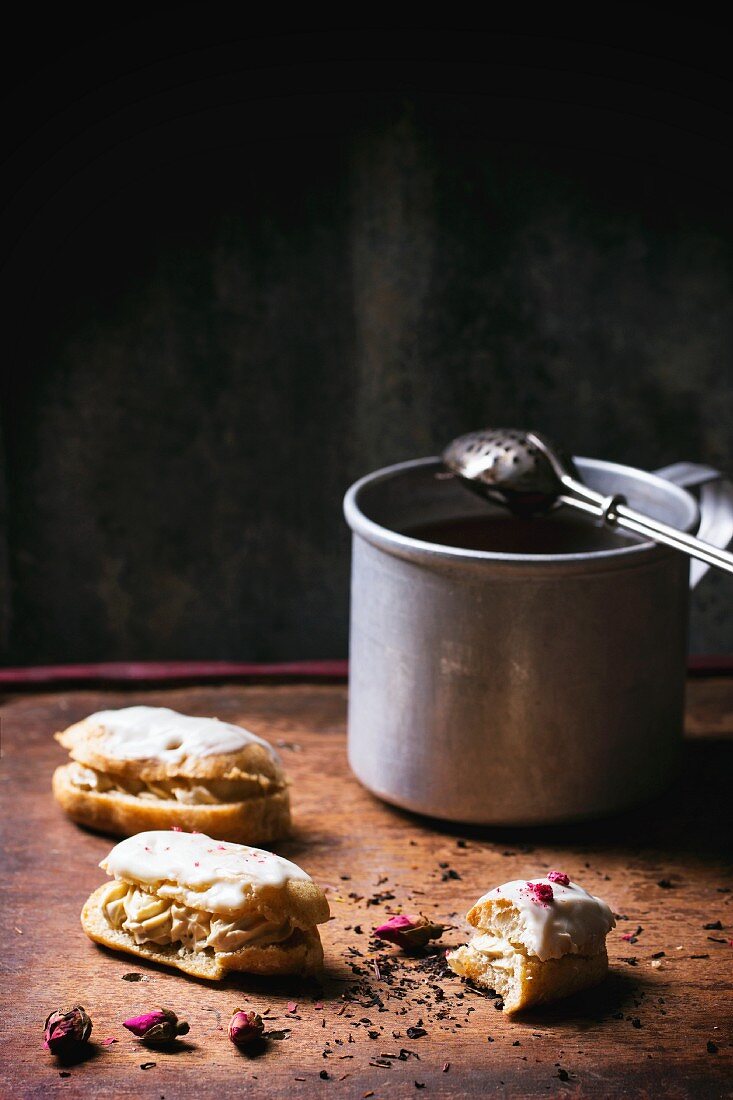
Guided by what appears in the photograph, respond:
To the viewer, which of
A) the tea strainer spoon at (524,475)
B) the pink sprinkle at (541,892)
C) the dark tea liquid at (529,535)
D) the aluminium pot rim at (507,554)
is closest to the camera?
the pink sprinkle at (541,892)

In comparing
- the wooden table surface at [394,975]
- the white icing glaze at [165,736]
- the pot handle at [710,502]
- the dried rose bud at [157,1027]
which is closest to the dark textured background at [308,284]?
the pot handle at [710,502]

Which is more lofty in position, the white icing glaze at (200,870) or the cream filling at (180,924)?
the white icing glaze at (200,870)

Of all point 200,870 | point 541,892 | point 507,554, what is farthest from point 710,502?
point 200,870

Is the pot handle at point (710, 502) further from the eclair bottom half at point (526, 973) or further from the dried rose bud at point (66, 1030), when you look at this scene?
the dried rose bud at point (66, 1030)

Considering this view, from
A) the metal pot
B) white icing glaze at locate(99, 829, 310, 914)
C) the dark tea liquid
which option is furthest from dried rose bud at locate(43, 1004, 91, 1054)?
the dark tea liquid

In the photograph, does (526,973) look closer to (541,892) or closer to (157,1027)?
(541,892)

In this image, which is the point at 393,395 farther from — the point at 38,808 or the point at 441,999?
the point at 441,999

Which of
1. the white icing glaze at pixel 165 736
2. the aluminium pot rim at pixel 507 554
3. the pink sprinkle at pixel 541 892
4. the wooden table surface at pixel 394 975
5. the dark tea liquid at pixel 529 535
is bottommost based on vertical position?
the wooden table surface at pixel 394 975

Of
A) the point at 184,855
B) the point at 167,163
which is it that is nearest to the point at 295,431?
the point at 167,163

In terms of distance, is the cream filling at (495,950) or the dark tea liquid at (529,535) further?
the dark tea liquid at (529,535)
